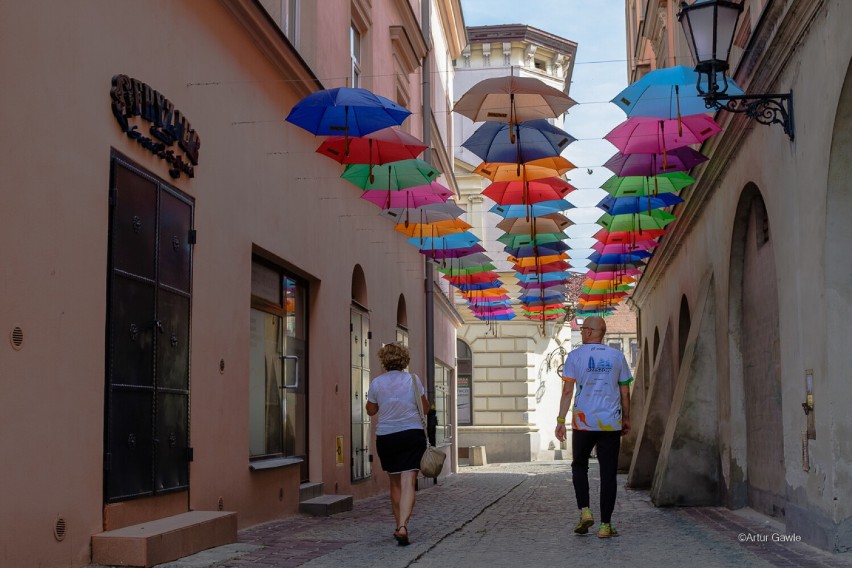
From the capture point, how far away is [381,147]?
12.6 metres

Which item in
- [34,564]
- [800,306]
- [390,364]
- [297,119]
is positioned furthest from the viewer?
[297,119]

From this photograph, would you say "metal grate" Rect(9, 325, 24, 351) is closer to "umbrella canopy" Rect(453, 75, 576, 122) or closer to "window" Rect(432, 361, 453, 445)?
"umbrella canopy" Rect(453, 75, 576, 122)

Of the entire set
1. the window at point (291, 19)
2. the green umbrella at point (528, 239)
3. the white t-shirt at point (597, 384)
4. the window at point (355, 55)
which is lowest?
the white t-shirt at point (597, 384)

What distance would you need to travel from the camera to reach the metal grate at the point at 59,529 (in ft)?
22.6

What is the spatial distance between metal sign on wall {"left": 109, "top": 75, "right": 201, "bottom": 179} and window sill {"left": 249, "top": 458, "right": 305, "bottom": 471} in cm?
331

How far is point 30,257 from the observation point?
6.67 m

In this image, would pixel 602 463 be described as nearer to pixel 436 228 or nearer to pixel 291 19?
pixel 291 19

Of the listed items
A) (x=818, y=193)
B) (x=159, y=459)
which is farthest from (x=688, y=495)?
(x=159, y=459)

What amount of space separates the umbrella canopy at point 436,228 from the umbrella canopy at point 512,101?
540 centimetres

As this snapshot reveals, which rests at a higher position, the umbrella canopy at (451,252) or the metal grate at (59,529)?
the umbrella canopy at (451,252)

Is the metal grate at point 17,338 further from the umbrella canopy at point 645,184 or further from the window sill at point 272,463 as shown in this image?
the umbrella canopy at point 645,184

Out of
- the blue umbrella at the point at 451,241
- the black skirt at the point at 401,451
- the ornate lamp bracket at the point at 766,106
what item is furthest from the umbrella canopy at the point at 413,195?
the ornate lamp bracket at the point at 766,106

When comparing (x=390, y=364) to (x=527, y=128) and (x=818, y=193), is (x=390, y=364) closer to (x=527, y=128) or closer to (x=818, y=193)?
(x=818, y=193)

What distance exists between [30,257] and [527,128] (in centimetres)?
827
